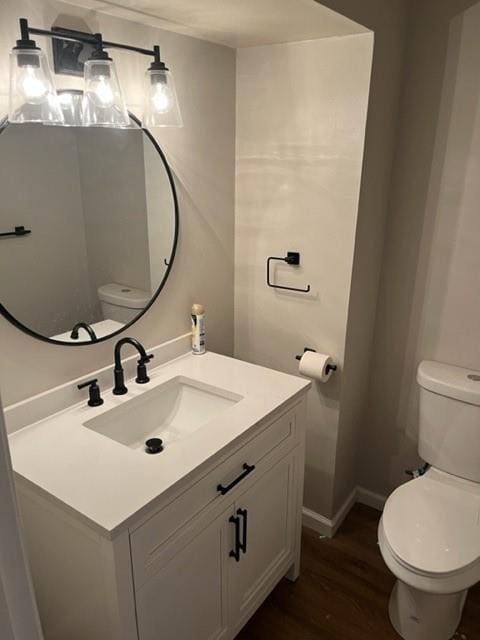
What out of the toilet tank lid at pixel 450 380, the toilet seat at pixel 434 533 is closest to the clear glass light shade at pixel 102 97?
the toilet tank lid at pixel 450 380

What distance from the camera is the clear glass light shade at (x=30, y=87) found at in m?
1.19

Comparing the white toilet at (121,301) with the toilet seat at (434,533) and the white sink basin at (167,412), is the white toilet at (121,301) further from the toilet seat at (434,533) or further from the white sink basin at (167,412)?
the toilet seat at (434,533)

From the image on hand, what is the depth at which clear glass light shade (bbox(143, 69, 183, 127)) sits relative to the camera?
1512mm

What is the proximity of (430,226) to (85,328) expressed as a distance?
142cm

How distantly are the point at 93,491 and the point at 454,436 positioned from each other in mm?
1438

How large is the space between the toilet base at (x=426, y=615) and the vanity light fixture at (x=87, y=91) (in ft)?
6.08

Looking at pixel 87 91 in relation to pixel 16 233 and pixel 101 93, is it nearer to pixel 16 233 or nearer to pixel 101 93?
pixel 101 93

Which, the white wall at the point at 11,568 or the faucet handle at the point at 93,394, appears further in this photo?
the faucet handle at the point at 93,394

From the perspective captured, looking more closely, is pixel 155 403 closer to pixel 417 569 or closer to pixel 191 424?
pixel 191 424

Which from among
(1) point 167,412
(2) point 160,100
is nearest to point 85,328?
(1) point 167,412

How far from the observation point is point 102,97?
1372 millimetres

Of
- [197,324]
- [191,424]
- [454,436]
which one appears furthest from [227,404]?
[454,436]

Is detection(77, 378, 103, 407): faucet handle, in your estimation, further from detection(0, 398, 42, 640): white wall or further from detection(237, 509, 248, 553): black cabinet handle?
detection(0, 398, 42, 640): white wall

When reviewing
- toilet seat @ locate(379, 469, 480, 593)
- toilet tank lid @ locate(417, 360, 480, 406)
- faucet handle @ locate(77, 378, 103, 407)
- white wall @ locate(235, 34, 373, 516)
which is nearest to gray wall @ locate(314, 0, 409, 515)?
white wall @ locate(235, 34, 373, 516)
